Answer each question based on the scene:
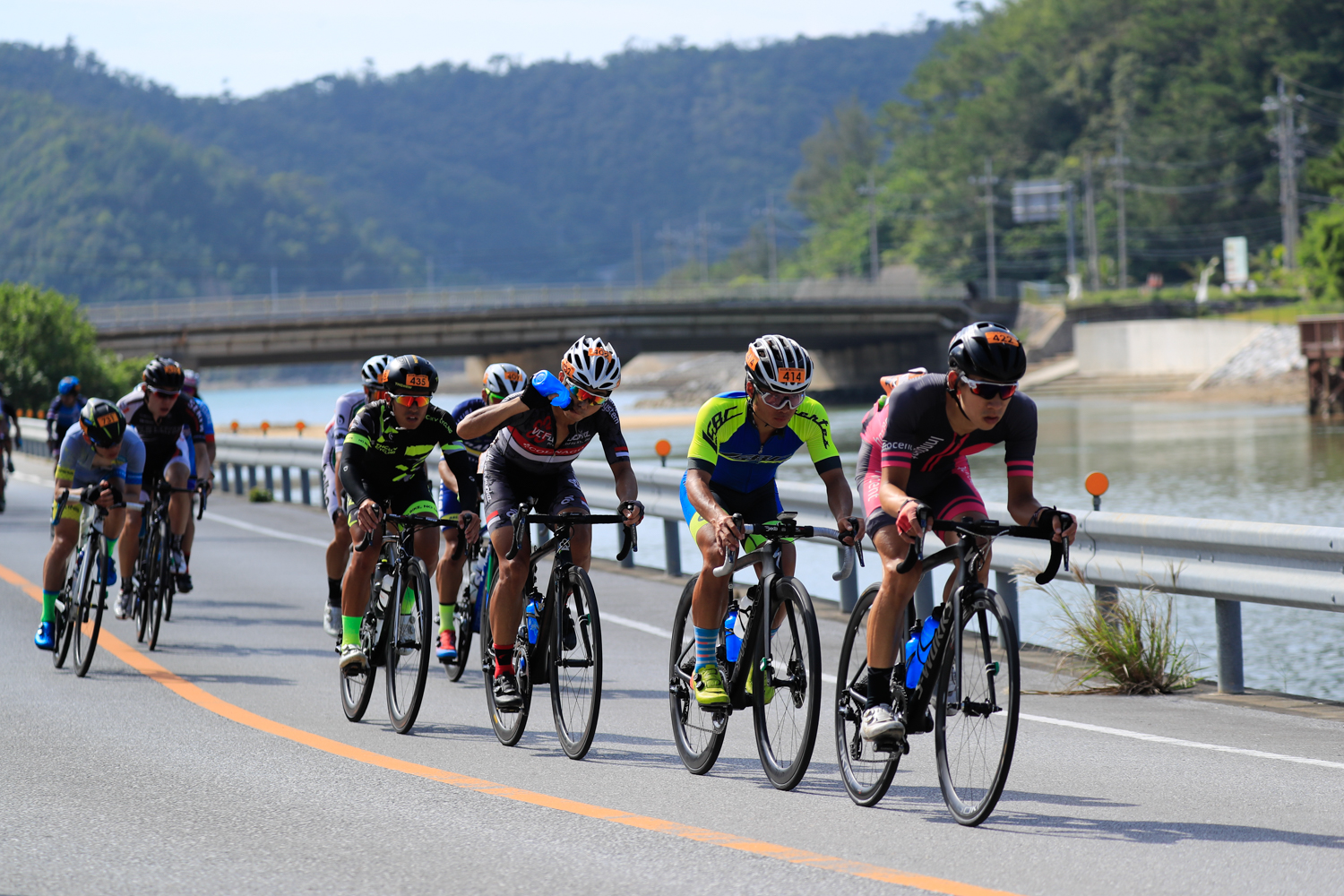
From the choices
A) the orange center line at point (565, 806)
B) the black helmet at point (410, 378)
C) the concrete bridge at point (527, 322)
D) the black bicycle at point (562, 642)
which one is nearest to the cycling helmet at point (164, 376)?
the orange center line at point (565, 806)

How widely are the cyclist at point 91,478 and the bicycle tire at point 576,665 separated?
3814 millimetres

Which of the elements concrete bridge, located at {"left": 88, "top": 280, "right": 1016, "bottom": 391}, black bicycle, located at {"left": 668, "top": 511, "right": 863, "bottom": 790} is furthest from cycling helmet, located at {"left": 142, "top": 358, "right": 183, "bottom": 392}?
concrete bridge, located at {"left": 88, "top": 280, "right": 1016, "bottom": 391}

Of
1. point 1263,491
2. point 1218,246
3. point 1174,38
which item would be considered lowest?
point 1263,491

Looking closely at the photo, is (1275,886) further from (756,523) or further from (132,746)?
(132,746)

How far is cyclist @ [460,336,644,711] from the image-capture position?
7230 millimetres

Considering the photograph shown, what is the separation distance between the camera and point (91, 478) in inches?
409

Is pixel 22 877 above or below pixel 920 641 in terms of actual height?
below

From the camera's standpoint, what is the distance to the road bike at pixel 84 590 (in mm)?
9805

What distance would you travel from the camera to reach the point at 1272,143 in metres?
104

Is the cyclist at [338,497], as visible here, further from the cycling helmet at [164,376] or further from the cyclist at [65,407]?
the cyclist at [65,407]

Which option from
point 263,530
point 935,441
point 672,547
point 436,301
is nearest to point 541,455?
point 935,441

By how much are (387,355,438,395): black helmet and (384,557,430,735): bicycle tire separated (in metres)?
0.83

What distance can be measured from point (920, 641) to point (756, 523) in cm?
112

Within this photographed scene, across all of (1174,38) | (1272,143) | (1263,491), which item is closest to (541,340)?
(1263,491)
